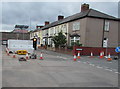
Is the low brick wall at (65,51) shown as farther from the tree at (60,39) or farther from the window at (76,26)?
the window at (76,26)

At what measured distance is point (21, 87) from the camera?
19.7 feet

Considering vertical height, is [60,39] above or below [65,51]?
above

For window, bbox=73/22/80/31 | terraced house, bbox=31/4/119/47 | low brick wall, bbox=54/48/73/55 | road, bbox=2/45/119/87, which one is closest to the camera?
road, bbox=2/45/119/87

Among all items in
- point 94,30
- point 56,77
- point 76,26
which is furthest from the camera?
point 76,26

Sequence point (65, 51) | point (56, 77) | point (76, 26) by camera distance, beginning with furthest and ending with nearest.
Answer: point (76, 26) → point (65, 51) → point (56, 77)

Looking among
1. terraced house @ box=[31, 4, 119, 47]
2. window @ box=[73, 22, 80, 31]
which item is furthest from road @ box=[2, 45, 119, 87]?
window @ box=[73, 22, 80, 31]

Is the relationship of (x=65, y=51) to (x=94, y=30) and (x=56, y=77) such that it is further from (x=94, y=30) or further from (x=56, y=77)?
(x=56, y=77)

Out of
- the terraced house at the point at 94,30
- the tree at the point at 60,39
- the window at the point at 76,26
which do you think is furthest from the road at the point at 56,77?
the tree at the point at 60,39

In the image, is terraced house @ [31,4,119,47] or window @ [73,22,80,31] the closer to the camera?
terraced house @ [31,4,119,47]

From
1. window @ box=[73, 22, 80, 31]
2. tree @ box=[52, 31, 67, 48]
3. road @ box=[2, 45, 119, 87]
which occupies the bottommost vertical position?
road @ box=[2, 45, 119, 87]

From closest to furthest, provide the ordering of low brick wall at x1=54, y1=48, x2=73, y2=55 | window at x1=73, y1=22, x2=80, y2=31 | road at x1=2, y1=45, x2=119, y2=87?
road at x1=2, y1=45, x2=119, y2=87 → low brick wall at x1=54, y1=48, x2=73, y2=55 → window at x1=73, y1=22, x2=80, y2=31

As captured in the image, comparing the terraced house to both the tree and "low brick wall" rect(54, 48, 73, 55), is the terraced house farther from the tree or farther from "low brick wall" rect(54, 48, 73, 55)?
"low brick wall" rect(54, 48, 73, 55)

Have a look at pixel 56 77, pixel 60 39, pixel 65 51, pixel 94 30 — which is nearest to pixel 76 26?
pixel 94 30

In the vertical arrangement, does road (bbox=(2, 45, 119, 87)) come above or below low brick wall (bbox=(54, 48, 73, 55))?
below
